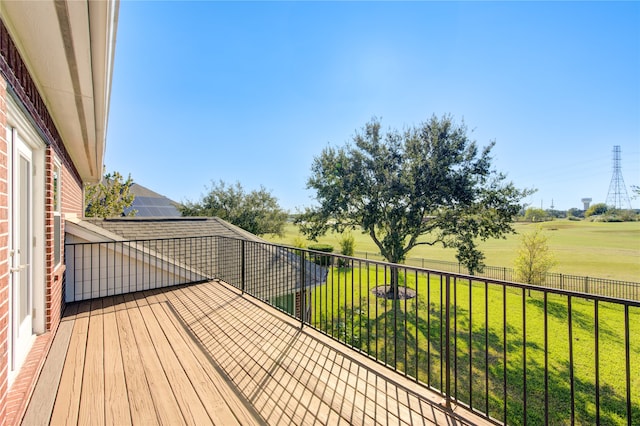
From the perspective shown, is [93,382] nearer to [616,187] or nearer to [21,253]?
[21,253]

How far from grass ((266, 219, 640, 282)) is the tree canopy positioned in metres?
2.18

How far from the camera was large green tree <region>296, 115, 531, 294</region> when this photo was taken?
10.8m

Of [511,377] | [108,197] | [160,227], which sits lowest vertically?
[511,377]

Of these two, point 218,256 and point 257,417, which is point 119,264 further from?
point 257,417

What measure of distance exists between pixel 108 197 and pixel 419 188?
1781 centimetres

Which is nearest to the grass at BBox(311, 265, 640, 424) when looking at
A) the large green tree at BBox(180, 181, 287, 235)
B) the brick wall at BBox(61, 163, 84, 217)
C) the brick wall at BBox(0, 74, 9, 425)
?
the brick wall at BBox(0, 74, 9, 425)

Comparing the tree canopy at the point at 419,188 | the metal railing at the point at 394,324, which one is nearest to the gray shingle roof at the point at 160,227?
the metal railing at the point at 394,324

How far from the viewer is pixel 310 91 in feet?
36.8

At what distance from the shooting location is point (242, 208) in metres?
20.7

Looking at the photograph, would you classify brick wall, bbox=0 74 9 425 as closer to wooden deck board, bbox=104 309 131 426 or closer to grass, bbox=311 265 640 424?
wooden deck board, bbox=104 309 131 426

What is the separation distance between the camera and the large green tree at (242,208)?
Result: 67.2 feet

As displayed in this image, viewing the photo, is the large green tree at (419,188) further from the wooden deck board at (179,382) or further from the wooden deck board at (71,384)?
the wooden deck board at (71,384)

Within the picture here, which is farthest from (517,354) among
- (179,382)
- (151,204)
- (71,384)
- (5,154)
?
(151,204)

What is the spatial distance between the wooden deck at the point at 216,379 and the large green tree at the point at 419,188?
29.1ft
